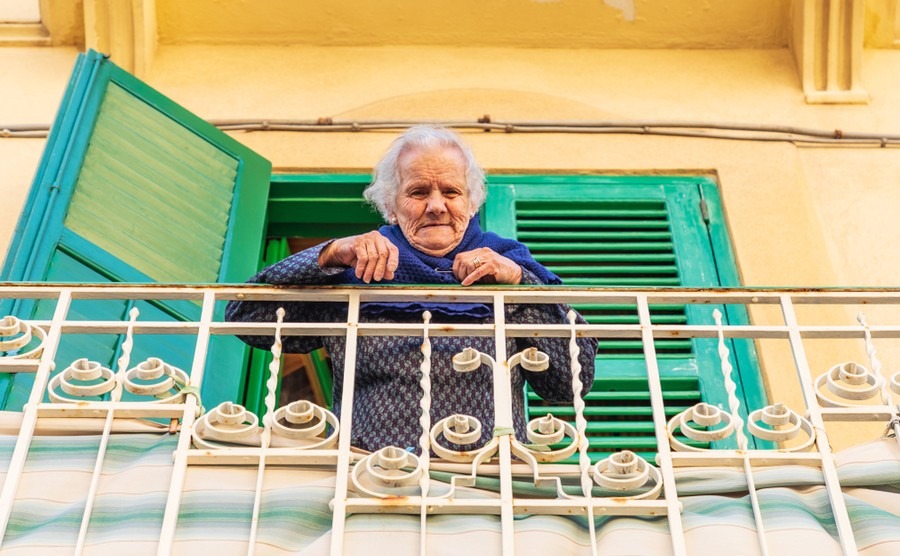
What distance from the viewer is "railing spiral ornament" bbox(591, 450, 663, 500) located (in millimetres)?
3344

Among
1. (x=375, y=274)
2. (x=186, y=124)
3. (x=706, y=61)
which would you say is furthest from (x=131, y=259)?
(x=706, y=61)

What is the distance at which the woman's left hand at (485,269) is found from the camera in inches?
150

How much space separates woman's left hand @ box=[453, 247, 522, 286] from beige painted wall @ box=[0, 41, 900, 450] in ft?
6.98

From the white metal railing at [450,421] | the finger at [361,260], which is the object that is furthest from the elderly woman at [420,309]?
the white metal railing at [450,421]

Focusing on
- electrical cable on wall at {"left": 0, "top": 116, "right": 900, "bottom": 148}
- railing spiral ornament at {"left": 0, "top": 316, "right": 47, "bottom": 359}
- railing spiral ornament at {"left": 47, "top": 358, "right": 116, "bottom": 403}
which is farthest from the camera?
electrical cable on wall at {"left": 0, "top": 116, "right": 900, "bottom": 148}

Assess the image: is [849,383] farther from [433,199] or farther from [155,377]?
[155,377]

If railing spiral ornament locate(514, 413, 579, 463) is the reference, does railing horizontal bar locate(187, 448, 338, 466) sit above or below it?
below

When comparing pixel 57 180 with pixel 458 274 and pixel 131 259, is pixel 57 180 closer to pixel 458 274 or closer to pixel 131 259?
pixel 131 259

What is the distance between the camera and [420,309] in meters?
4.07

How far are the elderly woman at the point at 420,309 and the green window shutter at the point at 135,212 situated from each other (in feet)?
2.70

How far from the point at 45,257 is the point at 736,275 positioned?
2.75 meters

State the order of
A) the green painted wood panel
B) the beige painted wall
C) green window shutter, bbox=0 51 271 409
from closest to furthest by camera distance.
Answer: green window shutter, bbox=0 51 271 409, the green painted wood panel, the beige painted wall

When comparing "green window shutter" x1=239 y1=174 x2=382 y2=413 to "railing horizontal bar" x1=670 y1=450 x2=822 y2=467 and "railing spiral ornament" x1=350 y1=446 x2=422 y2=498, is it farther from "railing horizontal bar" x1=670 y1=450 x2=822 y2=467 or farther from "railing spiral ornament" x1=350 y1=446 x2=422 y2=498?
"railing horizontal bar" x1=670 y1=450 x2=822 y2=467

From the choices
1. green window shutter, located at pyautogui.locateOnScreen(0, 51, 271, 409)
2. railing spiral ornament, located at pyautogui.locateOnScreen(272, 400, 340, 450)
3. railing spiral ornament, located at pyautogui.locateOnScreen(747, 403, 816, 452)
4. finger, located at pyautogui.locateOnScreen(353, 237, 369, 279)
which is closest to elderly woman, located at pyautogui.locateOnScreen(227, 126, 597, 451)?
finger, located at pyautogui.locateOnScreen(353, 237, 369, 279)
